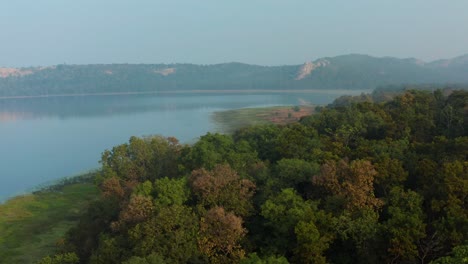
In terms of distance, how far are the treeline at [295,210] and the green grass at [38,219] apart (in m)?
5.74

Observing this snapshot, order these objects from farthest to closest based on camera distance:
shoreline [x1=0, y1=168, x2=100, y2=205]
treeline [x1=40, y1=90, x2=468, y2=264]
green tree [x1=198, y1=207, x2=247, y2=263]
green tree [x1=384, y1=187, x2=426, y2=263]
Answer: shoreline [x1=0, y1=168, x2=100, y2=205] → green tree [x1=198, y1=207, x2=247, y2=263] → treeline [x1=40, y1=90, x2=468, y2=264] → green tree [x1=384, y1=187, x2=426, y2=263]

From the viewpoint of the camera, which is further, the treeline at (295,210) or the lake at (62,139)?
the lake at (62,139)

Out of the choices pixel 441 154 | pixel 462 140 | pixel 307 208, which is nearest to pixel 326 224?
pixel 307 208

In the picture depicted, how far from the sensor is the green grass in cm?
2744

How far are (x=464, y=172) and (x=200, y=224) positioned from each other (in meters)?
12.4

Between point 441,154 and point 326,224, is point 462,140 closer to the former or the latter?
point 441,154

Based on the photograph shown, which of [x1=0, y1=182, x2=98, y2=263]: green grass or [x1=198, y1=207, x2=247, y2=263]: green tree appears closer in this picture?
[x1=198, y1=207, x2=247, y2=263]: green tree

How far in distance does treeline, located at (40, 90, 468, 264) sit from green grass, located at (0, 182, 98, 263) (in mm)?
5744

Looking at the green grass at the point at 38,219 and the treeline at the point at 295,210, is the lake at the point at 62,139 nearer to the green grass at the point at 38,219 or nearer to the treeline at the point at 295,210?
the green grass at the point at 38,219

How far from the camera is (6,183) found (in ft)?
157

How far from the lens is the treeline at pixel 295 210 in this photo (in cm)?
1609

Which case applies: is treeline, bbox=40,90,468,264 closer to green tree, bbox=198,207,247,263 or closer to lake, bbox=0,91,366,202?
green tree, bbox=198,207,247,263

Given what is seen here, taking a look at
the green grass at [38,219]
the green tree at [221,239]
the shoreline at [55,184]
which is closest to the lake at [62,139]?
the shoreline at [55,184]

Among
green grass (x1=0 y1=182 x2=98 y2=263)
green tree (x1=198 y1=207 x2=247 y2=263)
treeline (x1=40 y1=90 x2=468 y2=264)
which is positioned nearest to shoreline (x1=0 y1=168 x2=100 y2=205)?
green grass (x1=0 y1=182 x2=98 y2=263)
